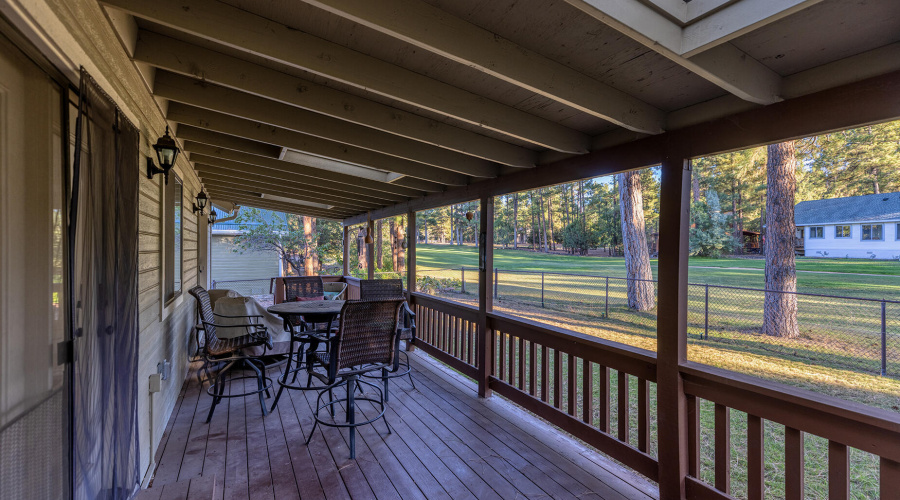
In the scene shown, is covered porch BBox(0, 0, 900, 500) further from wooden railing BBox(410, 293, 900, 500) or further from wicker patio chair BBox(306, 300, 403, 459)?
wicker patio chair BBox(306, 300, 403, 459)

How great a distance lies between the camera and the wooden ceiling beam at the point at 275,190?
5.61 metres

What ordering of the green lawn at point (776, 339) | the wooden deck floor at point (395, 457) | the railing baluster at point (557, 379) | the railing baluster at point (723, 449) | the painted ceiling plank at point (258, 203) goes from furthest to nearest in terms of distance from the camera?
the painted ceiling plank at point (258, 203)
the green lawn at point (776, 339)
the railing baluster at point (557, 379)
the wooden deck floor at point (395, 457)
the railing baluster at point (723, 449)

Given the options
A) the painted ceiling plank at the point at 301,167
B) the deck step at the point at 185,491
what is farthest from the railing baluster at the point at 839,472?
the painted ceiling plank at the point at 301,167

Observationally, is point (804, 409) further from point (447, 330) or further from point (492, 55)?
point (447, 330)

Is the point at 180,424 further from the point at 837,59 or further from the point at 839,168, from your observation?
the point at 839,168

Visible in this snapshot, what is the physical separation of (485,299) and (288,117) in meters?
2.44

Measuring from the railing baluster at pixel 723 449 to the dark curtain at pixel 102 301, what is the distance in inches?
112

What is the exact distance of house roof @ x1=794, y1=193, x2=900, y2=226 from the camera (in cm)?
480

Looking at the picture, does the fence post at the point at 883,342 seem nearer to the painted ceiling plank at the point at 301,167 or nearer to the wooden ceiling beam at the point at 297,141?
the wooden ceiling beam at the point at 297,141

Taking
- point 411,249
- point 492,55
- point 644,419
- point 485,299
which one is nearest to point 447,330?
point 485,299

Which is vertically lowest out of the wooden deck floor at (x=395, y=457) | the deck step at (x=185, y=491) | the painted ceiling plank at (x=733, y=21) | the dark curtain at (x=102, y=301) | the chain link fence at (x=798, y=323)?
the wooden deck floor at (x=395, y=457)

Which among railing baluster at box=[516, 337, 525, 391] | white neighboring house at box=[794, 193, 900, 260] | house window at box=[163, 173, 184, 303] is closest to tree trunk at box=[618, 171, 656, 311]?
white neighboring house at box=[794, 193, 900, 260]

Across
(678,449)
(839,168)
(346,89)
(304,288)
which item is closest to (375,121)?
(346,89)

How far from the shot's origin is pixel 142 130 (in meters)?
2.42
